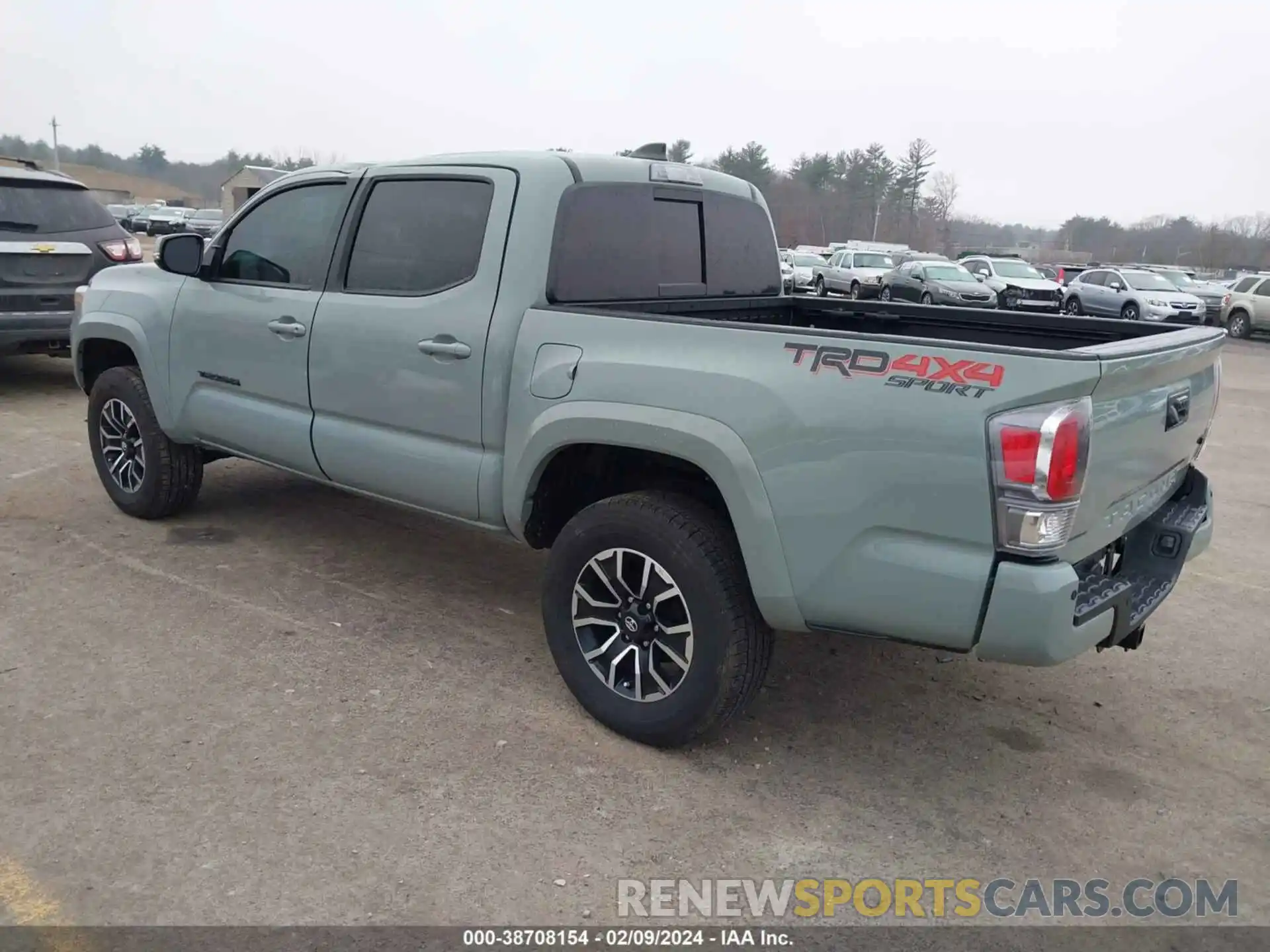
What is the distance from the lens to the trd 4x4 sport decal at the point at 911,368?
102 inches

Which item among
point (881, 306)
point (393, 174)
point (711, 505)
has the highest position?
point (393, 174)

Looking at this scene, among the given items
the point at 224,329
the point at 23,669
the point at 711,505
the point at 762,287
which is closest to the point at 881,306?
the point at 762,287

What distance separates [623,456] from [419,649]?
1291 mm

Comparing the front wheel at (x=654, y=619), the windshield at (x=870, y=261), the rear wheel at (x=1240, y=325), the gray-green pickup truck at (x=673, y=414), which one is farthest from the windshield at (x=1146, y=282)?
the front wheel at (x=654, y=619)

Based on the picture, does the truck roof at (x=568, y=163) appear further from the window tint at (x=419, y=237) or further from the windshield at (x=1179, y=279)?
the windshield at (x=1179, y=279)

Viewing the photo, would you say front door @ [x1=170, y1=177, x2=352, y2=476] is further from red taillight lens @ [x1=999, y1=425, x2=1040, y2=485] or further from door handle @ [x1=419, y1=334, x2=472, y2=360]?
red taillight lens @ [x1=999, y1=425, x2=1040, y2=485]

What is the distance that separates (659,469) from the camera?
3.50 metres

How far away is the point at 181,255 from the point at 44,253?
4345mm

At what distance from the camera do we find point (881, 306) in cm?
451

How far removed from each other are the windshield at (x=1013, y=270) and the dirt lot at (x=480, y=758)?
919 inches

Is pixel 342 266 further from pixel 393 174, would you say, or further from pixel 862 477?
pixel 862 477

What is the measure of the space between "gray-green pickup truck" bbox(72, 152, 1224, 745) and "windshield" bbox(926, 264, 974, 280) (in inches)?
845

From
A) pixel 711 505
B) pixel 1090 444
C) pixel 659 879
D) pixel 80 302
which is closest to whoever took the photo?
pixel 1090 444

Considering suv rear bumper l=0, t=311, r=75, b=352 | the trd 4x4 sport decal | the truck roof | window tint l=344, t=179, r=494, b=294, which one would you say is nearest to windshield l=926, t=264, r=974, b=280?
suv rear bumper l=0, t=311, r=75, b=352
